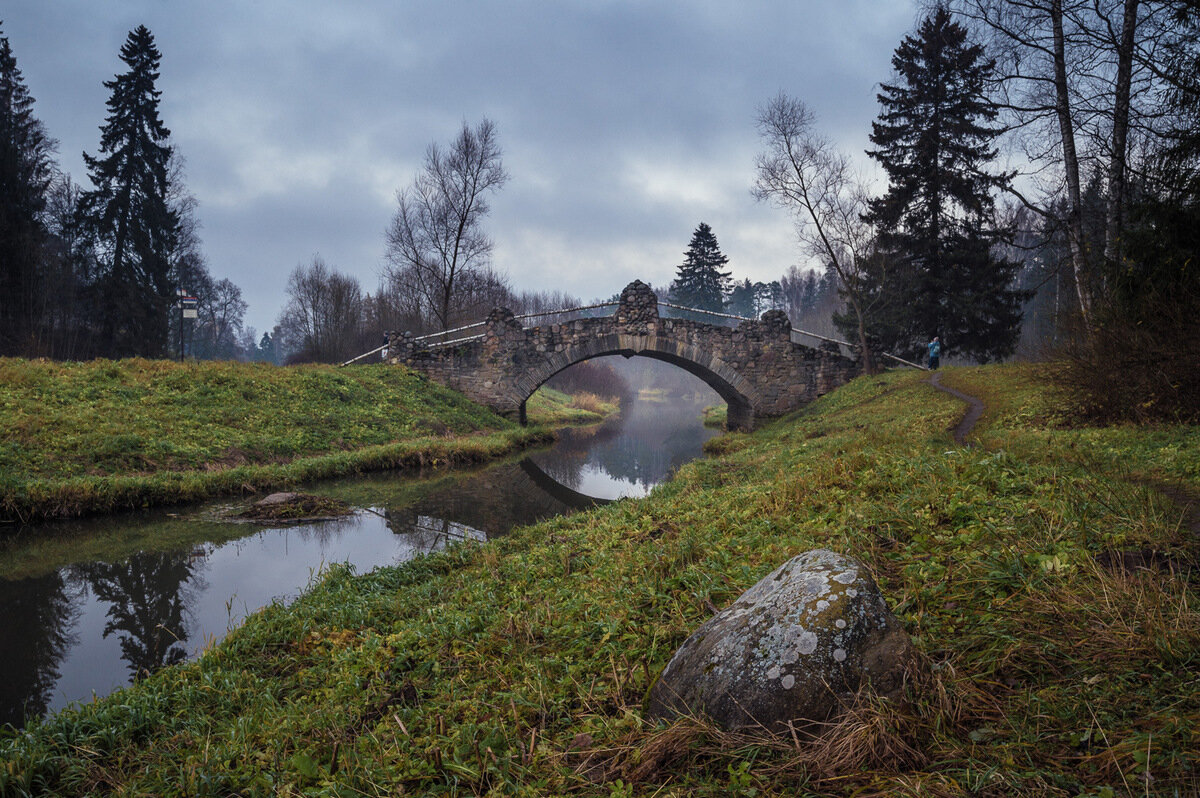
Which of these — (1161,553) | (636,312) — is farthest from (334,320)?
(1161,553)

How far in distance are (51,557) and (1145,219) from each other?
1364 cm

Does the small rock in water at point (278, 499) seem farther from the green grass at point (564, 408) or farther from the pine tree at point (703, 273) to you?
the pine tree at point (703, 273)

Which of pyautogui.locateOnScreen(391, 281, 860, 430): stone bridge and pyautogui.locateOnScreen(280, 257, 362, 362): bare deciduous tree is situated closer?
pyautogui.locateOnScreen(391, 281, 860, 430): stone bridge

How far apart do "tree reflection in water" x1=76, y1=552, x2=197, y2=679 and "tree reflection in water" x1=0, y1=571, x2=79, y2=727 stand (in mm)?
286

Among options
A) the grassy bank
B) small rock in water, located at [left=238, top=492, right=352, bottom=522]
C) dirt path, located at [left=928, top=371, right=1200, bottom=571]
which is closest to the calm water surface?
small rock in water, located at [left=238, top=492, right=352, bottom=522]

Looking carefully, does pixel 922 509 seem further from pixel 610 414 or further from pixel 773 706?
pixel 610 414

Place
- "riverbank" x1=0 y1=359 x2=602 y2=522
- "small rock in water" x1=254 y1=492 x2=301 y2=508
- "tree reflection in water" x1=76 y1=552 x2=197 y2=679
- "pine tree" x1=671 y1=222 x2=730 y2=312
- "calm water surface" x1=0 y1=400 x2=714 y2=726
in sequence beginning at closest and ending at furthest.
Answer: "calm water surface" x1=0 y1=400 x2=714 y2=726
"tree reflection in water" x1=76 y1=552 x2=197 y2=679
"small rock in water" x1=254 y1=492 x2=301 y2=508
"riverbank" x1=0 y1=359 x2=602 y2=522
"pine tree" x1=671 y1=222 x2=730 y2=312

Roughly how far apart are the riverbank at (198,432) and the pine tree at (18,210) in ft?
39.1

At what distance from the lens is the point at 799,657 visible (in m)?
2.22

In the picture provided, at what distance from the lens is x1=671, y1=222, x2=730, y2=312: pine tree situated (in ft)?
177

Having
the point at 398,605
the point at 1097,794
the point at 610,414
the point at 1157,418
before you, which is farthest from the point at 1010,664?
the point at 610,414

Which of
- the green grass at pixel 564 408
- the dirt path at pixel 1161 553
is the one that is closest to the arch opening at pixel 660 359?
the green grass at pixel 564 408

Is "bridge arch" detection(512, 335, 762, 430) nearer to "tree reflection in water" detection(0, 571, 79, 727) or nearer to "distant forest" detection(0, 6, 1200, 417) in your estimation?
"distant forest" detection(0, 6, 1200, 417)

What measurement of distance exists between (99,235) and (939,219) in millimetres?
32983
